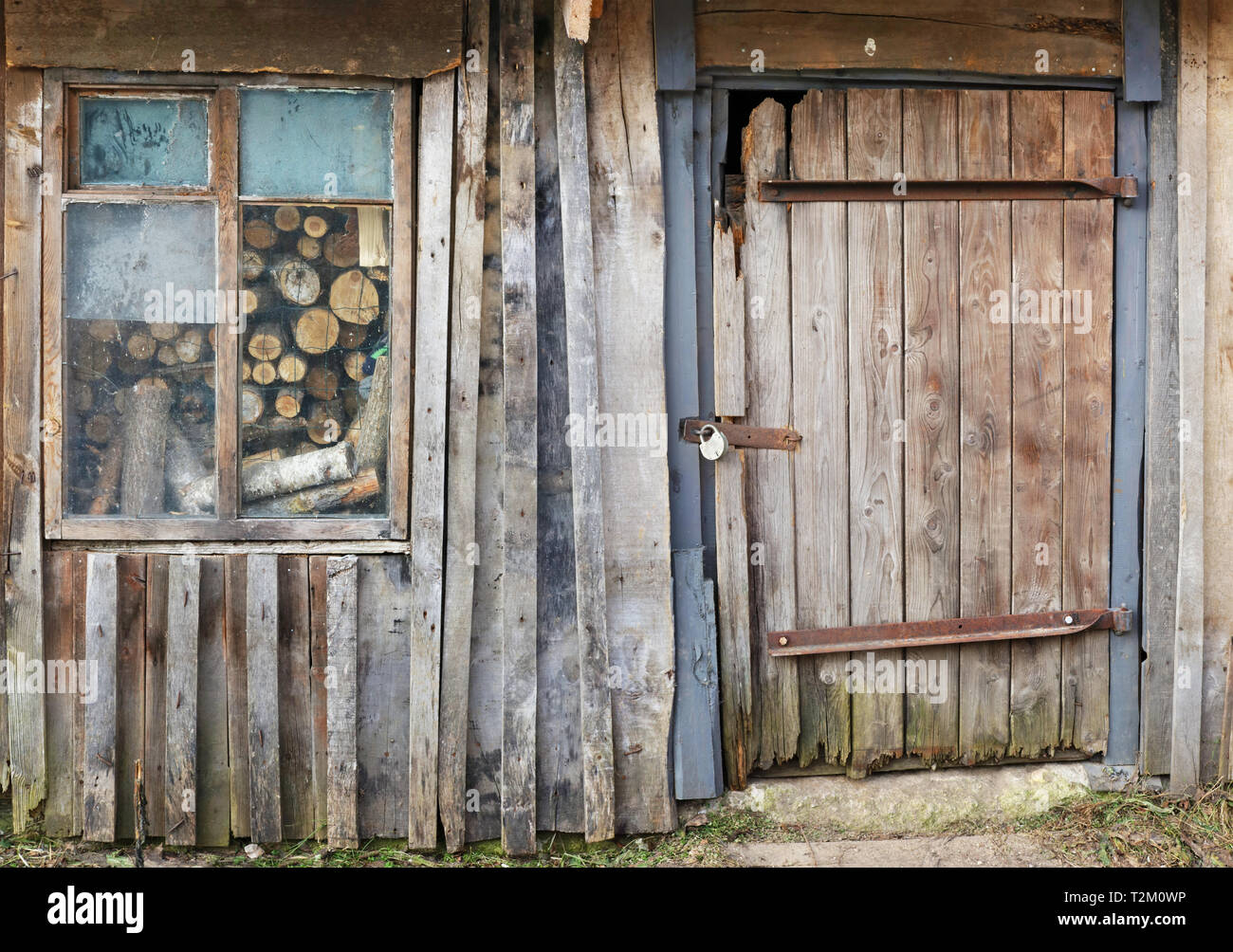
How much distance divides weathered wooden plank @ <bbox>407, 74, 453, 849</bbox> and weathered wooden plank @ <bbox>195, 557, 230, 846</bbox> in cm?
69

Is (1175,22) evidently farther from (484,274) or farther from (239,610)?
(239,610)

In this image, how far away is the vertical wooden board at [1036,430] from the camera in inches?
133

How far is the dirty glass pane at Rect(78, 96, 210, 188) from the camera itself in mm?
3168

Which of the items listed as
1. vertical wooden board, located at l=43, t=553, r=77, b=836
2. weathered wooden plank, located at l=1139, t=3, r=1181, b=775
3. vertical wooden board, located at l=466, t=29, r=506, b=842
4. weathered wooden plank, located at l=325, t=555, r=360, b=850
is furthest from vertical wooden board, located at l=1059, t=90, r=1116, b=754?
vertical wooden board, located at l=43, t=553, r=77, b=836

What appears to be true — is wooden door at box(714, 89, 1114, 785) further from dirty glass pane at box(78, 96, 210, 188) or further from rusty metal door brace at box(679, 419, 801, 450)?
dirty glass pane at box(78, 96, 210, 188)

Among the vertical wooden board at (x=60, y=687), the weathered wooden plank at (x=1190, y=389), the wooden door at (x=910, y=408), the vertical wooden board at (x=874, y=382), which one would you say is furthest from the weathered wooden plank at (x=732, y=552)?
the vertical wooden board at (x=60, y=687)

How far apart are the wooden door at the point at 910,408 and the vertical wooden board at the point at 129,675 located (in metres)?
2.13

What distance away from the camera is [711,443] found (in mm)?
3234

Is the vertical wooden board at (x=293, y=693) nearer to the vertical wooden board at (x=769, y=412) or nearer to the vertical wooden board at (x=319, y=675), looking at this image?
the vertical wooden board at (x=319, y=675)

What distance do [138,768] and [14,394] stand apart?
141 centimetres

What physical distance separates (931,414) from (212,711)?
114 inches

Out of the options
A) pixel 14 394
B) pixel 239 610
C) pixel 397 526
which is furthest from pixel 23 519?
pixel 397 526

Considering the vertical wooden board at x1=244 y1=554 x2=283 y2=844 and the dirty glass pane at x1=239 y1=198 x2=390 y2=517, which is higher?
the dirty glass pane at x1=239 y1=198 x2=390 y2=517

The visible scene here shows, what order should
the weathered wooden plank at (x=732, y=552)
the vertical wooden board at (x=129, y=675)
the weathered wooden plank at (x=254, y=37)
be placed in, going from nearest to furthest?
the weathered wooden plank at (x=254, y=37)
the vertical wooden board at (x=129, y=675)
the weathered wooden plank at (x=732, y=552)
